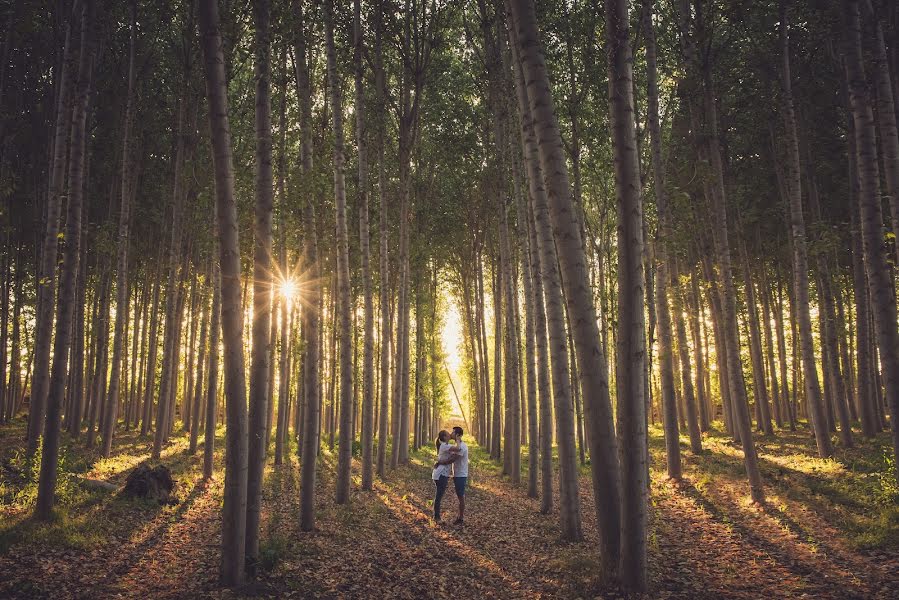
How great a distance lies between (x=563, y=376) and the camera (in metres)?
7.89

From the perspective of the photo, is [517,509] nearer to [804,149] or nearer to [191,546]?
[191,546]

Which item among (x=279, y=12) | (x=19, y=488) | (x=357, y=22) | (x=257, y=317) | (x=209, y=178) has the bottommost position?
(x=19, y=488)

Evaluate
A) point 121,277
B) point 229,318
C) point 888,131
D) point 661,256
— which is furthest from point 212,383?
point 888,131

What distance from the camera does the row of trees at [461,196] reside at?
5969 mm

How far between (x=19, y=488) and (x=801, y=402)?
3671 cm

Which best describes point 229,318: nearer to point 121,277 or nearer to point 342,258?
point 342,258

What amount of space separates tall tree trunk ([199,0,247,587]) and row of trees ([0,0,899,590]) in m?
0.03

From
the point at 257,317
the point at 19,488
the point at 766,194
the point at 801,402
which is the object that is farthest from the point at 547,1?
the point at 801,402

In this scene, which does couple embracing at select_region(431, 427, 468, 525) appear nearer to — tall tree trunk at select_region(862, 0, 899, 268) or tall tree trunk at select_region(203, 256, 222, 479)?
tall tree trunk at select_region(203, 256, 222, 479)

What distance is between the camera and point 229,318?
5.93m

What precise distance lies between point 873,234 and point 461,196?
17.0 meters

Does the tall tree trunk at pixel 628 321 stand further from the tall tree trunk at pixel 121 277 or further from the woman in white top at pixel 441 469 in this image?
the tall tree trunk at pixel 121 277

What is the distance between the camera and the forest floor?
19.7ft

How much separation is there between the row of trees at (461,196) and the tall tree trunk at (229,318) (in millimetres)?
32
